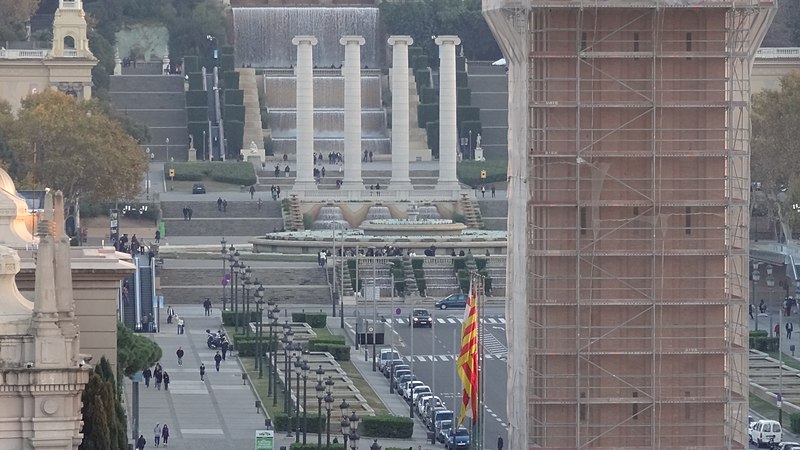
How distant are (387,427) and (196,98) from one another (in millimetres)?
100314

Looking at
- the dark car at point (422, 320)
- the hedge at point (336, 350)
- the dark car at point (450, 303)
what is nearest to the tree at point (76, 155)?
the dark car at point (450, 303)

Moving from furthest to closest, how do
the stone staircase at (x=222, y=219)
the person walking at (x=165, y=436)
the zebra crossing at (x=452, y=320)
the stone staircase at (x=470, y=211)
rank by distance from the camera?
the stone staircase at (x=470, y=211), the stone staircase at (x=222, y=219), the zebra crossing at (x=452, y=320), the person walking at (x=165, y=436)

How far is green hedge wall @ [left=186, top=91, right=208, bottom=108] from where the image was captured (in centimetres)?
19038

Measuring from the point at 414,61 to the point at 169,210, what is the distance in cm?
4343

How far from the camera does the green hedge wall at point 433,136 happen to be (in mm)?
185750

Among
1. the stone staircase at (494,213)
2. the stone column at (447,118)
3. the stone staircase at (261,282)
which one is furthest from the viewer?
the stone column at (447,118)

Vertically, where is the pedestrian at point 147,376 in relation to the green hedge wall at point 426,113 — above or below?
below

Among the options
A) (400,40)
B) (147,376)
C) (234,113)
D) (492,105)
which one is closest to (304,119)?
(400,40)

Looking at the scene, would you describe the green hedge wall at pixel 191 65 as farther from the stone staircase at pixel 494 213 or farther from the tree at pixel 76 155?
the tree at pixel 76 155

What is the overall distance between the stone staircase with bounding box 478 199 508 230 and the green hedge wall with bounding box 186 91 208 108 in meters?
32.9

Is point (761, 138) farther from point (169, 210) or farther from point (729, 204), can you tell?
point (729, 204)

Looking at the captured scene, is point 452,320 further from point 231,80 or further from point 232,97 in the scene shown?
point 231,80

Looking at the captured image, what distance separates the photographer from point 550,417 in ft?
229

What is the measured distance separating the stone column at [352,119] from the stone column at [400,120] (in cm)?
178
